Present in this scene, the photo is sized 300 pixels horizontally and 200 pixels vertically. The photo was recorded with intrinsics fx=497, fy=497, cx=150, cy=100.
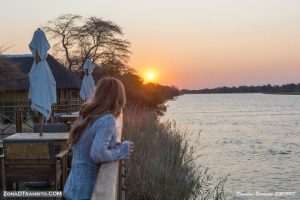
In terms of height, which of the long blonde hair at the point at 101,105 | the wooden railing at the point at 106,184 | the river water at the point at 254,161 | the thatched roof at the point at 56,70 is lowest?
the river water at the point at 254,161

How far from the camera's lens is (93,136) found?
3465mm

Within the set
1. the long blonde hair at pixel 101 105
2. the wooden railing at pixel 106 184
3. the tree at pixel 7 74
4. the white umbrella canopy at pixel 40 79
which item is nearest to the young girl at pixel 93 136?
the long blonde hair at pixel 101 105

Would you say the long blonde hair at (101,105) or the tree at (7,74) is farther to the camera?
the tree at (7,74)

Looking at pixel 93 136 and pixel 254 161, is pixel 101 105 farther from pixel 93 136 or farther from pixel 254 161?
pixel 254 161

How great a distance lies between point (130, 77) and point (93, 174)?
163ft

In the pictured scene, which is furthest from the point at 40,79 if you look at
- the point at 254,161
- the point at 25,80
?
the point at 25,80

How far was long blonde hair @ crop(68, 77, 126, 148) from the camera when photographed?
346 cm

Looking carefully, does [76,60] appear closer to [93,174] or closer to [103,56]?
[103,56]

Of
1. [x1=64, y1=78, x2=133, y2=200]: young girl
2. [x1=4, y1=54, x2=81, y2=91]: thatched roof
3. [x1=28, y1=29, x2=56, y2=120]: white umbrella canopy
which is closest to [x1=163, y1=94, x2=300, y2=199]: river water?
[x1=28, y1=29, x2=56, y2=120]: white umbrella canopy

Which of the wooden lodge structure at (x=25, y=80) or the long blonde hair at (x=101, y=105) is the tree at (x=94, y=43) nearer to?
the wooden lodge structure at (x=25, y=80)

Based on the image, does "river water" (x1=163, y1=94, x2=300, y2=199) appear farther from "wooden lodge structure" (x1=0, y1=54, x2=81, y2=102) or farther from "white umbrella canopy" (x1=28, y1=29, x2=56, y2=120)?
"wooden lodge structure" (x1=0, y1=54, x2=81, y2=102)

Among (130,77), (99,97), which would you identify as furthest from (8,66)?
(130,77)

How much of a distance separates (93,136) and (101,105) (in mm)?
223

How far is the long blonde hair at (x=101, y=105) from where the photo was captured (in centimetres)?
346
